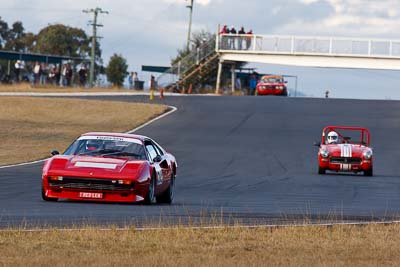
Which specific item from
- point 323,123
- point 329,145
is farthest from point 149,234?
point 323,123

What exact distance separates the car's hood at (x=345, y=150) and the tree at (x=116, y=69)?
84.0 meters

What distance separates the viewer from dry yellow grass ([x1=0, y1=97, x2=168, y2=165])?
36.1 meters

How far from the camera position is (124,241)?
1166 centimetres

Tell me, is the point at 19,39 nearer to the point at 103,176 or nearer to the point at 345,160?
the point at 345,160

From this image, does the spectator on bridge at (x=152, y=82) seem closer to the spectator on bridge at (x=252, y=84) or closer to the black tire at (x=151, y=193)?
the spectator on bridge at (x=252, y=84)

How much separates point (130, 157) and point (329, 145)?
42.0 feet

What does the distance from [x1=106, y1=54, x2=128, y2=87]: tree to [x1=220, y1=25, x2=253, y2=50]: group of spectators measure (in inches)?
1574

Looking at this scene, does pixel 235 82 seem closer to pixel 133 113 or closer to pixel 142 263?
pixel 133 113

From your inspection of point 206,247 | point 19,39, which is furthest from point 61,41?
point 206,247

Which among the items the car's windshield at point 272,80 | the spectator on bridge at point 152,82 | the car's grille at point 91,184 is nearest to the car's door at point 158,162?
the car's grille at point 91,184

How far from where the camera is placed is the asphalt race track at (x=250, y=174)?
1521cm

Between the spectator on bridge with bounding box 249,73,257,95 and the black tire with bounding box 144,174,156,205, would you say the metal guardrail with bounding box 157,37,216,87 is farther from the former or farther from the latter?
the black tire with bounding box 144,174,156,205

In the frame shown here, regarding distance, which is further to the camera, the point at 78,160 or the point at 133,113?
the point at 133,113

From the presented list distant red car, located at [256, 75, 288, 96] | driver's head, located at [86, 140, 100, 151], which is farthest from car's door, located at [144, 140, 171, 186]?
distant red car, located at [256, 75, 288, 96]
